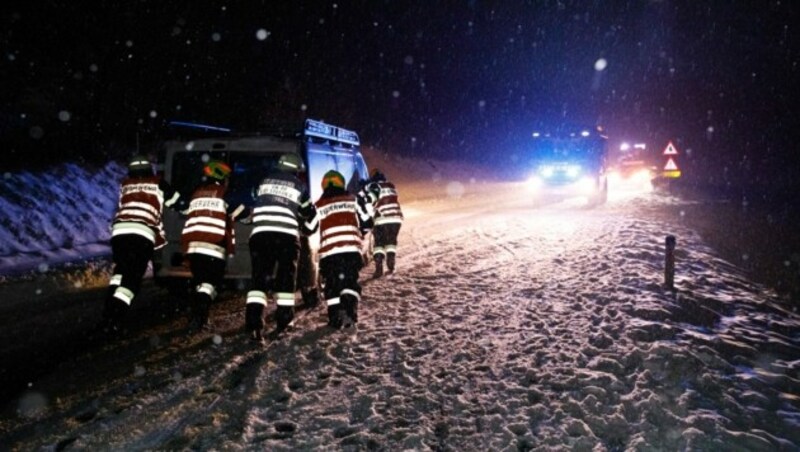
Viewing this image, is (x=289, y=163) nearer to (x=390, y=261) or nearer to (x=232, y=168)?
(x=232, y=168)

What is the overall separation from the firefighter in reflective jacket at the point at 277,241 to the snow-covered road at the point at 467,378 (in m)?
0.34

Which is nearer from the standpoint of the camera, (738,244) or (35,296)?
(35,296)

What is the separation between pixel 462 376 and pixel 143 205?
3.78 metres

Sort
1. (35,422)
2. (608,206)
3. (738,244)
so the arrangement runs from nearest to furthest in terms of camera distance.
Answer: (35,422) → (738,244) → (608,206)

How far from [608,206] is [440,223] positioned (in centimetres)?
684

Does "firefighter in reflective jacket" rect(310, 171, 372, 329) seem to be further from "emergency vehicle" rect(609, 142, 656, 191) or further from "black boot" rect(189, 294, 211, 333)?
"emergency vehicle" rect(609, 142, 656, 191)

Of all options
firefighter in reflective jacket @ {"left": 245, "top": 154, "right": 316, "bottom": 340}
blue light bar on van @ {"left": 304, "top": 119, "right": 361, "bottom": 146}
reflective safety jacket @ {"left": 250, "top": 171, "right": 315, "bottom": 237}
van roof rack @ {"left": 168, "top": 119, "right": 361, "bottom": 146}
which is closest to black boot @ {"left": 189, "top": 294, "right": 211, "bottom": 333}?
firefighter in reflective jacket @ {"left": 245, "top": 154, "right": 316, "bottom": 340}

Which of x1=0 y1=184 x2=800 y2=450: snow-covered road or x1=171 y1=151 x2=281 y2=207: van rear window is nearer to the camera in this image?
x1=0 y1=184 x2=800 y2=450: snow-covered road

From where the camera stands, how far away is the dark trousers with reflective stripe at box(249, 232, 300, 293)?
570cm

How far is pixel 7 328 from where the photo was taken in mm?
6180

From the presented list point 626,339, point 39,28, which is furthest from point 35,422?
point 39,28

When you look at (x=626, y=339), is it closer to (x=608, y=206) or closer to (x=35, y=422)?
(x=35, y=422)

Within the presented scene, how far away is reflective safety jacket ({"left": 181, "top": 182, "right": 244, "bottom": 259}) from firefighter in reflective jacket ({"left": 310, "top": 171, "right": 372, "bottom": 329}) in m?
0.93

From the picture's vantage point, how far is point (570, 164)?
1867 cm
